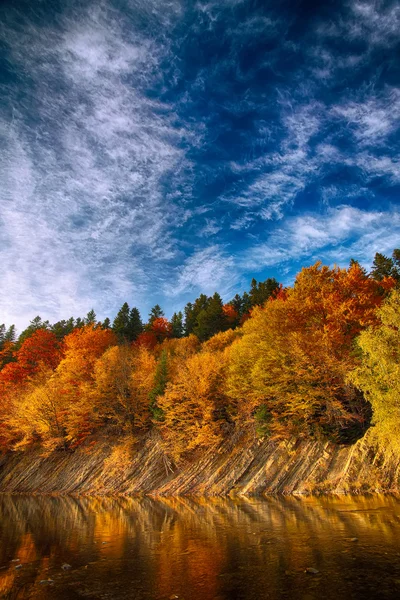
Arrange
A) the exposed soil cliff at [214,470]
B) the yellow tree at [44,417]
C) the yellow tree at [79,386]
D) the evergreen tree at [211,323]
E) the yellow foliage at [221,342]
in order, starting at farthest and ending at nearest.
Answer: the evergreen tree at [211,323], the yellow foliage at [221,342], the yellow tree at [44,417], the yellow tree at [79,386], the exposed soil cliff at [214,470]

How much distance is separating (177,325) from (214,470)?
7485 cm

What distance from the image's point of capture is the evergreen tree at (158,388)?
1844 inches

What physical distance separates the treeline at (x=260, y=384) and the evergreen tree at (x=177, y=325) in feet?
146

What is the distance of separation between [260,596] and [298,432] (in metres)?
29.7

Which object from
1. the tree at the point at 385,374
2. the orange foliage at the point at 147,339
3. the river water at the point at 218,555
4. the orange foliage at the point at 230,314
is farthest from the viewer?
the orange foliage at the point at 147,339

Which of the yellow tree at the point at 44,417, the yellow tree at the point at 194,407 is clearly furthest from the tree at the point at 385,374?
the yellow tree at the point at 44,417

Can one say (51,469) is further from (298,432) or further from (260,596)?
(260,596)

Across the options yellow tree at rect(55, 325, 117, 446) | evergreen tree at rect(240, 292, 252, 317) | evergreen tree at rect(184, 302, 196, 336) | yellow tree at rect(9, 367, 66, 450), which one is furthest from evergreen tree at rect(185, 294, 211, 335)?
yellow tree at rect(9, 367, 66, 450)

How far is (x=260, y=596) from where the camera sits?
9.14 m

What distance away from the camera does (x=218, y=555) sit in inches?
524

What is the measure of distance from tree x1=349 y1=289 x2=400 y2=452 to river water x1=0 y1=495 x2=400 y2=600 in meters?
4.52

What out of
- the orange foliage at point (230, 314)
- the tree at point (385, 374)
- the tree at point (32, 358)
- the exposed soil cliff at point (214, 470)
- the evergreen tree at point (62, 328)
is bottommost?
the exposed soil cliff at point (214, 470)

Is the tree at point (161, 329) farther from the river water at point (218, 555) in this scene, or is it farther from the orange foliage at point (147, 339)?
the river water at point (218, 555)

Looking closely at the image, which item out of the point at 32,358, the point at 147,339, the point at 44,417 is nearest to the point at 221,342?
the point at 44,417
